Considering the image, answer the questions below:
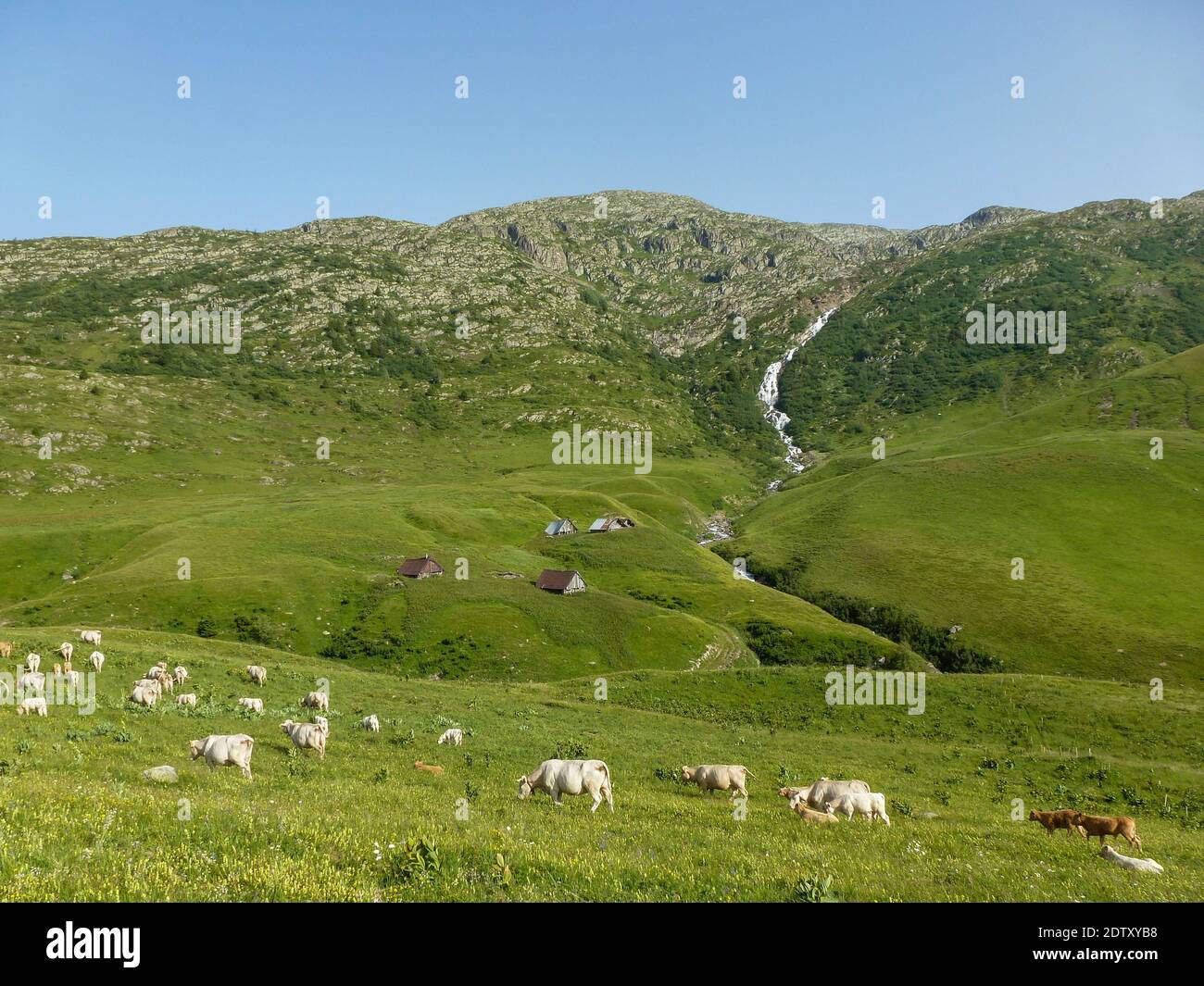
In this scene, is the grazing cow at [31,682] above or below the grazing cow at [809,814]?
above

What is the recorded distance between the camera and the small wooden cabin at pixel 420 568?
332 feet

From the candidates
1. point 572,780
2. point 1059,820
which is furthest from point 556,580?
point 1059,820

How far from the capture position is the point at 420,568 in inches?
4011

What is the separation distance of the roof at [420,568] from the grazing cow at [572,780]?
85.0m

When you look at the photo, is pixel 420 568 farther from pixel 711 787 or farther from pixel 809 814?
pixel 809 814

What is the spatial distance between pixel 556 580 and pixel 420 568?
20798mm

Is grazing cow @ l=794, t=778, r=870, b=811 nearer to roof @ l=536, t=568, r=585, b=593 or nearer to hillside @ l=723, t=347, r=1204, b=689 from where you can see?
roof @ l=536, t=568, r=585, b=593

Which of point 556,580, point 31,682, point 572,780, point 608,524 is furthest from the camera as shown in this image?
point 608,524

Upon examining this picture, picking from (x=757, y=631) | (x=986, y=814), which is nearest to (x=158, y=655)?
(x=986, y=814)

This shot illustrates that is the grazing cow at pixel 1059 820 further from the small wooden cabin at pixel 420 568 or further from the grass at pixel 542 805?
the small wooden cabin at pixel 420 568

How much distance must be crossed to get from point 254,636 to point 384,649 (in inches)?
637
